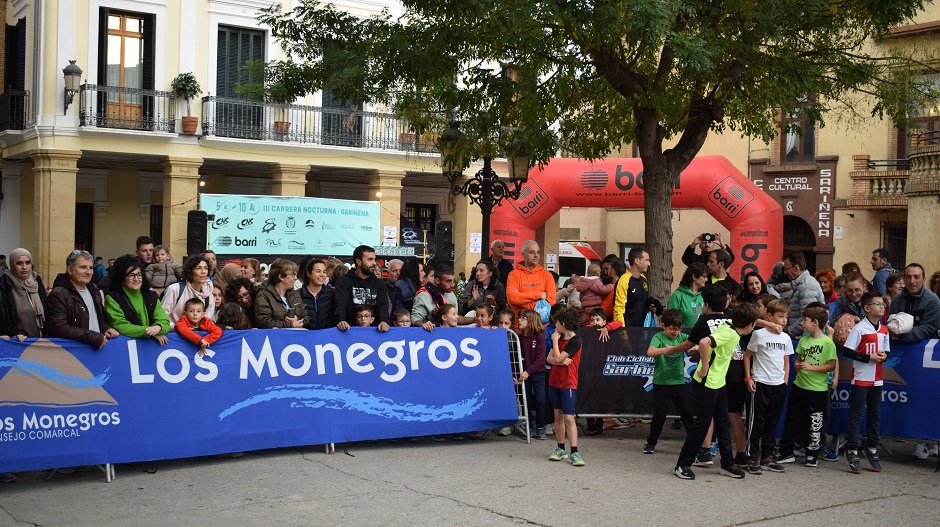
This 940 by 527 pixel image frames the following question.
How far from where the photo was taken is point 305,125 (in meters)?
28.3

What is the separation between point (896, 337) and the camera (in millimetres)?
9883

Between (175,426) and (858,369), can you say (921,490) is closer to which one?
(858,369)

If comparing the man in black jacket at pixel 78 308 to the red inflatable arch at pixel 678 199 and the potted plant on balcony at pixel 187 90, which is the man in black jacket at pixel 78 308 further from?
the potted plant on balcony at pixel 187 90

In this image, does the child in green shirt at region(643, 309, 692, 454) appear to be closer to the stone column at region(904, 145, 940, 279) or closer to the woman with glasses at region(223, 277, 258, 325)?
the woman with glasses at region(223, 277, 258, 325)

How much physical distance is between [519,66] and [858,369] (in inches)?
215

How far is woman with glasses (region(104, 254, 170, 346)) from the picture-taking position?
28.9 feet

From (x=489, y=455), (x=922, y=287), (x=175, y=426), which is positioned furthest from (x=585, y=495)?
(x=922, y=287)

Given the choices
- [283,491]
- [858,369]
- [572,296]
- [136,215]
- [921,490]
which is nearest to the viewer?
[283,491]

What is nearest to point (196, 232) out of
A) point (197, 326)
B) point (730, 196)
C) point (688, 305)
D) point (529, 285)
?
point (529, 285)

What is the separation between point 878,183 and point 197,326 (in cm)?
2204

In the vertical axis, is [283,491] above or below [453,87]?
below

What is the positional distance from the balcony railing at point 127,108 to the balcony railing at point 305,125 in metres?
0.99

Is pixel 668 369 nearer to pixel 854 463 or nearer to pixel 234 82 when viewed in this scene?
pixel 854 463

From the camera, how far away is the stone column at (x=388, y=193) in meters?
29.1
